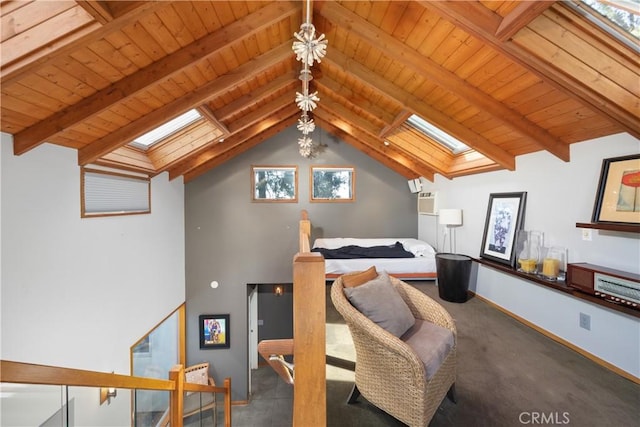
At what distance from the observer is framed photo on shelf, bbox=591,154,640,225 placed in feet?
6.84

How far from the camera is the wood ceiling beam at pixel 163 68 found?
2.36 meters

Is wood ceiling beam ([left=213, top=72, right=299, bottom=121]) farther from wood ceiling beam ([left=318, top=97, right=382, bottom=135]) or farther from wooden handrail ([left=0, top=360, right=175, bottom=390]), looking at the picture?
wooden handrail ([left=0, top=360, right=175, bottom=390])

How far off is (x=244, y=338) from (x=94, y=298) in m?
3.34

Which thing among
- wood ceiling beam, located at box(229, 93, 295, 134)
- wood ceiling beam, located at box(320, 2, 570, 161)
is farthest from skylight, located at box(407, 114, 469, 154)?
wood ceiling beam, located at box(229, 93, 295, 134)

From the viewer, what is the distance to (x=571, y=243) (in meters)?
2.68

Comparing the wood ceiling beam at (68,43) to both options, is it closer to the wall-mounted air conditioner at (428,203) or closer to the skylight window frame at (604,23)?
the skylight window frame at (604,23)

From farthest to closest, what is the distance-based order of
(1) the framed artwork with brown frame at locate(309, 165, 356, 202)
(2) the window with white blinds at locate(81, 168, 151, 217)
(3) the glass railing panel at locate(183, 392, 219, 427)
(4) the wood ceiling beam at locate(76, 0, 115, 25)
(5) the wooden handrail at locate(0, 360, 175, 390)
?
(1) the framed artwork with brown frame at locate(309, 165, 356, 202) → (3) the glass railing panel at locate(183, 392, 219, 427) → (2) the window with white blinds at locate(81, 168, 151, 217) → (4) the wood ceiling beam at locate(76, 0, 115, 25) → (5) the wooden handrail at locate(0, 360, 175, 390)

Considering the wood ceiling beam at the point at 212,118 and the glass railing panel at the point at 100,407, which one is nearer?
the glass railing panel at the point at 100,407

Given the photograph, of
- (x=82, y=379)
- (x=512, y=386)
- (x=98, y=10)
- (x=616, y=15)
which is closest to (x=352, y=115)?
(x=616, y=15)

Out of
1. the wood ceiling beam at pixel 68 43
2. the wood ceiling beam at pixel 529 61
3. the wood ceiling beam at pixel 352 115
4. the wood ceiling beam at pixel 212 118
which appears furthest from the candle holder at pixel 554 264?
the wood ceiling beam at pixel 212 118

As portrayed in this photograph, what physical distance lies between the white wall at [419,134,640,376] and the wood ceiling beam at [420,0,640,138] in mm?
377

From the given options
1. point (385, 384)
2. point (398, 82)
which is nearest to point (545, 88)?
point (398, 82)

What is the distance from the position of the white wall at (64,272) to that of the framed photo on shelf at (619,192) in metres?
4.65

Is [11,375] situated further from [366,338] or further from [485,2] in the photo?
[485,2]
